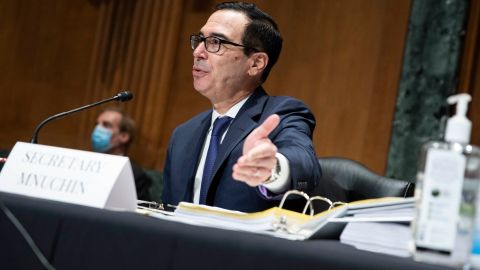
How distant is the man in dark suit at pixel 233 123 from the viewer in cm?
226

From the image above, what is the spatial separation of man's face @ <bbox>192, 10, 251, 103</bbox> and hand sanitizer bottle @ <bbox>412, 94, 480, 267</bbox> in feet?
5.37

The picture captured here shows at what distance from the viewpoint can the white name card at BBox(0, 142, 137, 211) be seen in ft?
4.34

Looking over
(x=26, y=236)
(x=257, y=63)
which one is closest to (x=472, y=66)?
(x=257, y=63)

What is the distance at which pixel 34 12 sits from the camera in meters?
4.86

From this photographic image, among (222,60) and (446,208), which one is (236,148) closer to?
(222,60)

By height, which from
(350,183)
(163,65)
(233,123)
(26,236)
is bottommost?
(26,236)

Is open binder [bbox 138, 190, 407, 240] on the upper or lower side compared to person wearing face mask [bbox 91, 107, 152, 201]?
lower

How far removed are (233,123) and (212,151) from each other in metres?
0.12

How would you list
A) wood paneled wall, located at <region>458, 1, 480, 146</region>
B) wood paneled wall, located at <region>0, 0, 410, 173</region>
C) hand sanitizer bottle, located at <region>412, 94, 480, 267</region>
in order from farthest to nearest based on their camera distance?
wood paneled wall, located at <region>0, 0, 410, 173</region>
wood paneled wall, located at <region>458, 1, 480, 146</region>
hand sanitizer bottle, located at <region>412, 94, 480, 267</region>

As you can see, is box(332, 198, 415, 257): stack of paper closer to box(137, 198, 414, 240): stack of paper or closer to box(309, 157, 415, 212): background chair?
box(137, 198, 414, 240): stack of paper

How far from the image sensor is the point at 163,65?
473 cm

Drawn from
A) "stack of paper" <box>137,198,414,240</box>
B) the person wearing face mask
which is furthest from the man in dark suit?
the person wearing face mask

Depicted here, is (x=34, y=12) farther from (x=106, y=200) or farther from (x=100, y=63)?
(x=106, y=200)

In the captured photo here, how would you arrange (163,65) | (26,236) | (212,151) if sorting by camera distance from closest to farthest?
(26,236) < (212,151) < (163,65)
